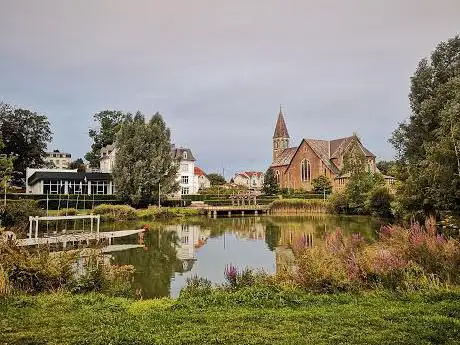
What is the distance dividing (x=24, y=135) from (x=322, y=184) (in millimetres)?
45505

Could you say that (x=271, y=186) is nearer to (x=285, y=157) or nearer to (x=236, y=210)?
(x=285, y=157)

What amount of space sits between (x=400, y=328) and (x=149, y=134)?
46457 millimetres

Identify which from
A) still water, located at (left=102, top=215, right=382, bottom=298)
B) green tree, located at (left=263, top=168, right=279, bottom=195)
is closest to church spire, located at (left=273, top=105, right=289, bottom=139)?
green tree, located at (left=263, top=168, right=279, bottom=195)

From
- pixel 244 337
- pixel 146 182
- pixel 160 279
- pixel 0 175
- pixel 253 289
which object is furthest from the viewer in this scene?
pixel 146 182

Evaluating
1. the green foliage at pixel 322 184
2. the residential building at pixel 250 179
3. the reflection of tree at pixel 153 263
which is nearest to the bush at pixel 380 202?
the green foliage at pixel 322 184

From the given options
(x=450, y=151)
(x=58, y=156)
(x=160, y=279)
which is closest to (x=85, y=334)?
(x=160, y=279)

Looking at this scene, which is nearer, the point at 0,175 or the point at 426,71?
the point at 0,175

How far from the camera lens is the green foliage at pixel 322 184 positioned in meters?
63.8

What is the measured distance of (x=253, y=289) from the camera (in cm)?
820

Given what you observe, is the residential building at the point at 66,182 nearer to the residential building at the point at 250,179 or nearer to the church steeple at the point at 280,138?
the church steeple at the point at 280,138

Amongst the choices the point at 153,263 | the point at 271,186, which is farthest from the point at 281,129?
the point at 153,263

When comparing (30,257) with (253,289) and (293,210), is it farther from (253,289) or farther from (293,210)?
(293,210)

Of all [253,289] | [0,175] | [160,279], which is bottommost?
[160,279]

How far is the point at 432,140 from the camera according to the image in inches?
995
